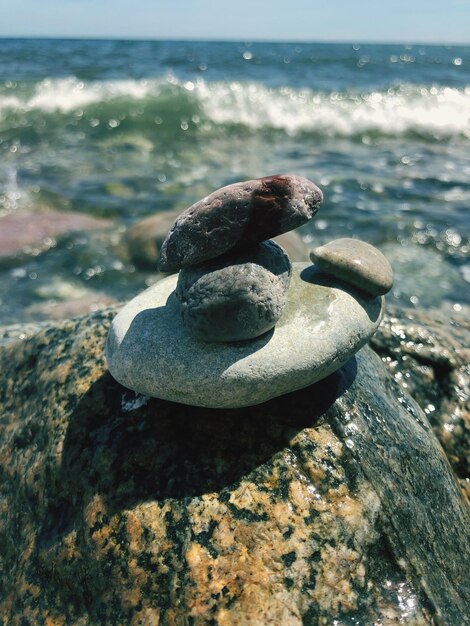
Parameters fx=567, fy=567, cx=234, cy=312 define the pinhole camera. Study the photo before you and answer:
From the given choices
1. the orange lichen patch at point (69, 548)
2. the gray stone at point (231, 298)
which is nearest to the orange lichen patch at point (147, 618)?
the orange lichen patch at point (69, 548)

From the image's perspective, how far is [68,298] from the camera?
630cm

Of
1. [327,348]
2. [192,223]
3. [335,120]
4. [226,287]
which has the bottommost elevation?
[335,120]

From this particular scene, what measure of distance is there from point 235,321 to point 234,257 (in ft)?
0.99

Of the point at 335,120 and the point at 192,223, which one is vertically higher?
the point at 192,223

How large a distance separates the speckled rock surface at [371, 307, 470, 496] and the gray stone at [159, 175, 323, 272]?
4.74ft

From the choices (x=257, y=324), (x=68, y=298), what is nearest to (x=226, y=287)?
(x=257, y=324)

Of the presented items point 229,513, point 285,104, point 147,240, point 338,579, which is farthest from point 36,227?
point 285,104

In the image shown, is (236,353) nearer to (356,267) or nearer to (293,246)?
(356,267)

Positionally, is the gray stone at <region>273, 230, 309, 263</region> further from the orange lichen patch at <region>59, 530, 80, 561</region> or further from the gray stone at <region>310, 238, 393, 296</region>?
the orange lichen patch at <region>59, 530, 80, 561</region>

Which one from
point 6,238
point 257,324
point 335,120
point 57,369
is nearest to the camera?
point 257,324

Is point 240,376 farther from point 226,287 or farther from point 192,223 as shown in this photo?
point 192,223

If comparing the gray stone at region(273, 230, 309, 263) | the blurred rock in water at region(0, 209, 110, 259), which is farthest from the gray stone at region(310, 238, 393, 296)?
the blurred rock in water at region(0, 209, 110, 259)

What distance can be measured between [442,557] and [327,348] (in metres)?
0.94

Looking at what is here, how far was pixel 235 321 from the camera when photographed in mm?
2172
